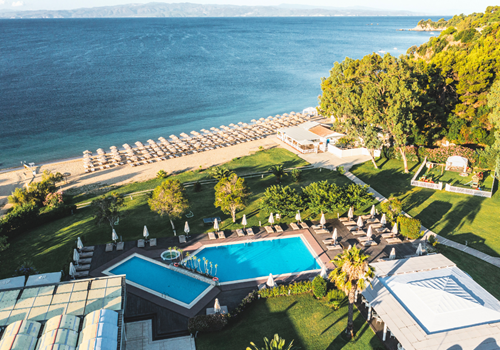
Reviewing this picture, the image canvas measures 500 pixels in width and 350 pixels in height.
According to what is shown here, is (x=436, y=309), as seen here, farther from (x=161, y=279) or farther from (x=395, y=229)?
(x=161, y=279)

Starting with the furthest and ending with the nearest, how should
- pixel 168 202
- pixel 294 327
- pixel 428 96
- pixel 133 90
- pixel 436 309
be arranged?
pixel 133 90
pixel 428 96
pixel 168 202
pixel 294 327
pixel 436 309

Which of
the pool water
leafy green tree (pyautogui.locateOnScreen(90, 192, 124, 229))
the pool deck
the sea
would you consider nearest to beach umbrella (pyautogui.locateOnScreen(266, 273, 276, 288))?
the pool deck

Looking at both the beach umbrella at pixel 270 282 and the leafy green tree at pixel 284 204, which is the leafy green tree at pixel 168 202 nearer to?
the leafy green tree at pixel 284 204

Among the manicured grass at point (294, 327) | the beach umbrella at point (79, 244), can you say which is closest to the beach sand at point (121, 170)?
the beach umbrella at point (79, 244)

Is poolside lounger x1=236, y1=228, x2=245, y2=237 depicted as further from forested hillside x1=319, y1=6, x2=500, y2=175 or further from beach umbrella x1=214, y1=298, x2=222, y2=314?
forested hillside x1=319, y1=6, x2=500, y2=175

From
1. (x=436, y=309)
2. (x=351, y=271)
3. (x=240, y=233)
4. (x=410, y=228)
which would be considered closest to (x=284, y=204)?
(x=240, y=233)

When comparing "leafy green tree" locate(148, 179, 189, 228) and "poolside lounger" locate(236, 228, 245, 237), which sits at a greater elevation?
"leafy green tree" locate(148, 179, 189, 228)

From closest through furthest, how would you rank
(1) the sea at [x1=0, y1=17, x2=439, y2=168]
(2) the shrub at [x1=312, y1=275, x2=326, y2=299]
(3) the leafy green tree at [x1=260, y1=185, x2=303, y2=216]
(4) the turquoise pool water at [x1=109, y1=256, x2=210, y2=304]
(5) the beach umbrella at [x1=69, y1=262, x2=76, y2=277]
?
1. (2) the shrub at [x1=312, y1=275, x2=326, y2=299]
2. (4) the turquoise pool water at [x1=109, y1=256, x2=210, y2=304]
3. (5) the beach umbrella at [x1=69, y1=262, x2=76, y2=277]
4. (3) the leafy green tree at [x1=260, y1=185, x2=303, y2=216]
5. (1) the sea at [x1=0, y1=17, x2=439, y2=168]
